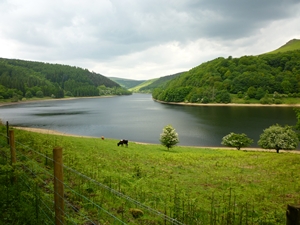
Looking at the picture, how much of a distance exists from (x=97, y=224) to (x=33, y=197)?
210cm

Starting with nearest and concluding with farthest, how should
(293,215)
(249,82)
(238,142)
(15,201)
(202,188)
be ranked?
(293,215) → (15,201) → (202,188) → (238,142) → (249,82)

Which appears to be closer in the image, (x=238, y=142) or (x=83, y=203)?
(x=83, y=203)

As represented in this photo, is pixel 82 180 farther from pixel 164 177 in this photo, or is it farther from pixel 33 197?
pixel 164 177

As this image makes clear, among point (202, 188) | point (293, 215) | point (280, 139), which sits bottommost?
point (280, 139)

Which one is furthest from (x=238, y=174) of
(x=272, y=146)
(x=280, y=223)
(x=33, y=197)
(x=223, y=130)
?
(x=223, y=130)

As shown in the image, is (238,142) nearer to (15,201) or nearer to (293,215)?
(15,201)

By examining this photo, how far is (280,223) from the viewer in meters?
7.84

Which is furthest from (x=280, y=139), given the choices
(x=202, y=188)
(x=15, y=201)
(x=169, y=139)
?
(x=15, y=201)

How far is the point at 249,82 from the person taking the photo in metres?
161

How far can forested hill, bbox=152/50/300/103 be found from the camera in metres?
147

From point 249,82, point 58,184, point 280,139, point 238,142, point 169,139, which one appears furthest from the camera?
point 249,82

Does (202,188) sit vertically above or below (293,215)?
below

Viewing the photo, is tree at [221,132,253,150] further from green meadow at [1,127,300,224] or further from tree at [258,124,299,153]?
green meadow at [1,127,300,224]

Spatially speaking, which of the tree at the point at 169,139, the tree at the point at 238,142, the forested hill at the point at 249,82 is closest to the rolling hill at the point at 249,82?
the forested hill at the point at 249,82
